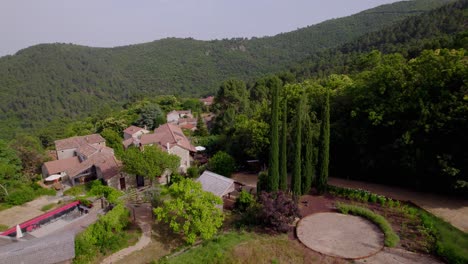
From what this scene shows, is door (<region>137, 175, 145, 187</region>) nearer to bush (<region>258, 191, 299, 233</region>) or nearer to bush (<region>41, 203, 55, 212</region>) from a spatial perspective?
bush (<region>41, 203, 55, 212</region>)

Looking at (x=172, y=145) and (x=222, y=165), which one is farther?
(x=172, y=145)

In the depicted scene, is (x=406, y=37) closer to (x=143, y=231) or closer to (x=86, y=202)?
(x=143, y=231)

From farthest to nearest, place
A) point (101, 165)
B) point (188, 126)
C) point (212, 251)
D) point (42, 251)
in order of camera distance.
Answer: point (188, 126) < point (101, 165) < point (212, 251) < point (42, 251)

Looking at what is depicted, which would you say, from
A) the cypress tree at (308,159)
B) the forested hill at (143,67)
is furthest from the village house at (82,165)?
the forested hill at (143,67)

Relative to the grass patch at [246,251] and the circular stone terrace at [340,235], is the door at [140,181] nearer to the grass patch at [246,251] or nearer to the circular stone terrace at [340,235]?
the grass patch at [246,251]

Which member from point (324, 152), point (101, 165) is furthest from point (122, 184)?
point (324, 152)

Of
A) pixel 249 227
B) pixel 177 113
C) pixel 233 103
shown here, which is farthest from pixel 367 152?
pixel 177 113

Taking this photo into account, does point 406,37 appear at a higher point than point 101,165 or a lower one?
higher
